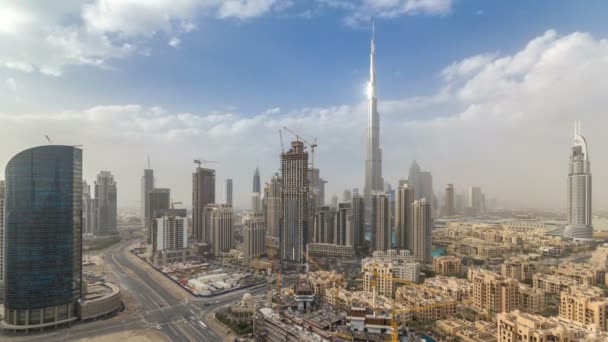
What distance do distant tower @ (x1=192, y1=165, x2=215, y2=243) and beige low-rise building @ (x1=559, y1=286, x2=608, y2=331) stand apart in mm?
27124

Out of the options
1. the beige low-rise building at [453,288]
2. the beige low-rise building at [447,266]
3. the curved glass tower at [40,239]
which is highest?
the curved glass tower at [40,239]

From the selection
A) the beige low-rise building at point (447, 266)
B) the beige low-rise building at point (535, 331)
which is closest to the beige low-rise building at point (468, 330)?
the beige low-rise building at point (535, 331)

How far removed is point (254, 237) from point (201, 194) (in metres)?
10.9

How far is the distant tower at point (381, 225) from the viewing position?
2716cm

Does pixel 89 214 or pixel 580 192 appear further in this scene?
pixel 89 214

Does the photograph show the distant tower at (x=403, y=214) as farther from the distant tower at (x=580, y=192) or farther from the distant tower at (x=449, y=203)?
the distant tower at (x=449, y=203)

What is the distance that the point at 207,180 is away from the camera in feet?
110

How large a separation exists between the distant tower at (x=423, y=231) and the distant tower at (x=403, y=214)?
2137mm

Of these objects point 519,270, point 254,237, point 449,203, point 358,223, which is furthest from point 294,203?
point 449,203

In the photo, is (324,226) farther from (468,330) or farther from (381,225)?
(468,330)

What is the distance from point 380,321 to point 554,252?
24.4m

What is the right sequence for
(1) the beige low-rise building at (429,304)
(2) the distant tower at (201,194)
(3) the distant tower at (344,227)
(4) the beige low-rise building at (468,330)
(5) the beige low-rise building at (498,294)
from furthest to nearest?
1. (2) the distant tower at (201,194)
2. (3) the distant tower at (344,227)
3. (5) the beige low-rise building at (498,294)
4. (1) the beige low-rise building at (429,304)
5. (4) the beige low-rise building at (468,330)

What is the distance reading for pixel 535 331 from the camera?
8.73 metres

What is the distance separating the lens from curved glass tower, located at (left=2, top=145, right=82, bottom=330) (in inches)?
462
